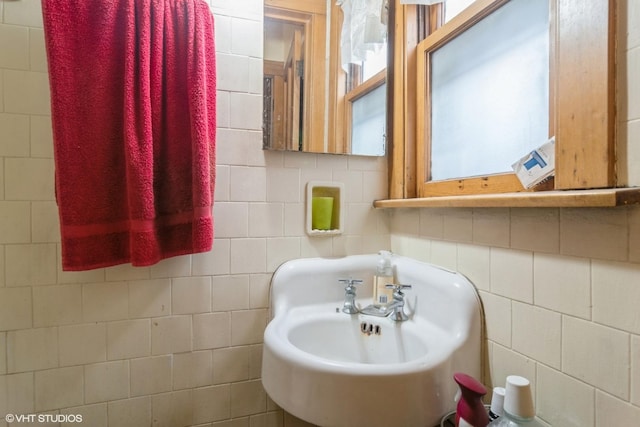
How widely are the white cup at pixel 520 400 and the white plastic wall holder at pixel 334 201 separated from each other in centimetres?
61

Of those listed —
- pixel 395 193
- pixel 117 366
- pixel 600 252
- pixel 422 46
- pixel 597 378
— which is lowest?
pixel 117 366

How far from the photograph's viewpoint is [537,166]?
630 millimetres

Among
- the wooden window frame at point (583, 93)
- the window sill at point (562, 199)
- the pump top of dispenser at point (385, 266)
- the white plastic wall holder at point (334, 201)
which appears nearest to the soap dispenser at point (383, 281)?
the pump top of dispenser at point (385, 266)

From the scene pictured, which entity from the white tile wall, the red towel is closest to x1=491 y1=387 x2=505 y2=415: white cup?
the white tile wall

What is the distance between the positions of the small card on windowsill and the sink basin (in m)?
0.26

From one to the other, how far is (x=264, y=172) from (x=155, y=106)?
0.32 m

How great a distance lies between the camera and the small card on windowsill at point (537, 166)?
607 mm

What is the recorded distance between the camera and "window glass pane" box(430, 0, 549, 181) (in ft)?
A: 2.29

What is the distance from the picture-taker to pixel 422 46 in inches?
39.8

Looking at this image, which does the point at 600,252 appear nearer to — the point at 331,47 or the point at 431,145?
the point at 431,145

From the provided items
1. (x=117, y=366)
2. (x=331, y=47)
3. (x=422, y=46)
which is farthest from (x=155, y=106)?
(x=422, y=46)

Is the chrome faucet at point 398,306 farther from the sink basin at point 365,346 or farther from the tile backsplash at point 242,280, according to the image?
the tile backsplash at point 242,280

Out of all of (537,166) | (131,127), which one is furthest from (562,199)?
(131,127)

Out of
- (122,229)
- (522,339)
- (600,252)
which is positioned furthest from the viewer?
(122,229)
